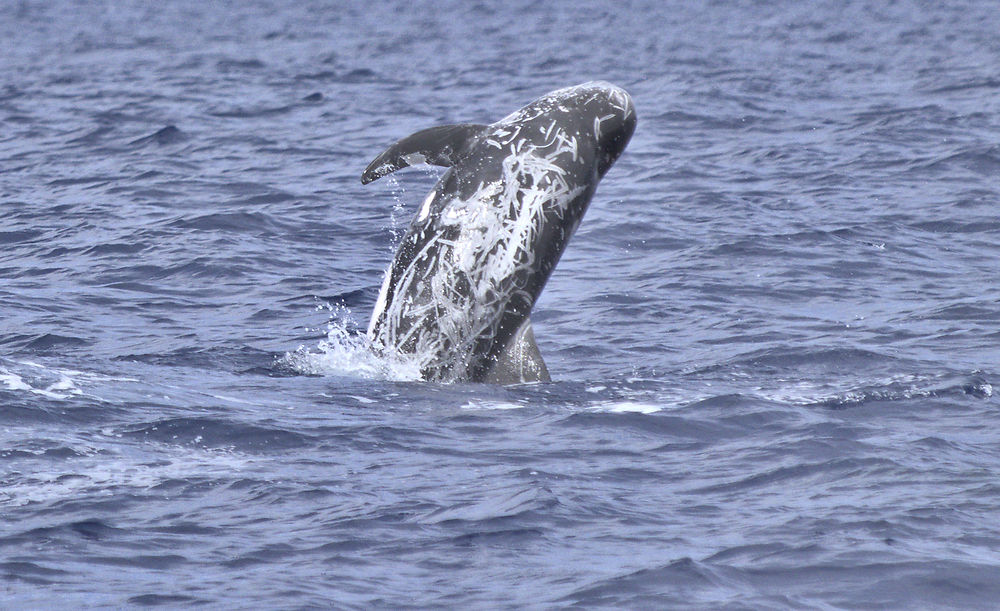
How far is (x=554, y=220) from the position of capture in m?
15.2

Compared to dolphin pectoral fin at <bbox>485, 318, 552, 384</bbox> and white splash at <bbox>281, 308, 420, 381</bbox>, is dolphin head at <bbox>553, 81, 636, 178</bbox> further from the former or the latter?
white splash at <bbox>281, 308, 420, 381</bbox>

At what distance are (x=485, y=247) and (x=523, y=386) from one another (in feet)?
4.45

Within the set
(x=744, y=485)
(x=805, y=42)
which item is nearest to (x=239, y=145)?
(x=744, y=485)

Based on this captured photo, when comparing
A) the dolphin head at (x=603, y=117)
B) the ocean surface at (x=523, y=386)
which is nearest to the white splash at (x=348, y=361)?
the ocean surface at (x=523, y=386)

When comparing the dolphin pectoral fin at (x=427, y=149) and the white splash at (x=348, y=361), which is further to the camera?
the white splash at (x=348, y=361)

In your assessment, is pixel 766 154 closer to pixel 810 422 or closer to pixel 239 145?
pixel 239 145

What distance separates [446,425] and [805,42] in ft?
133

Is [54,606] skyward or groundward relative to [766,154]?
skyward

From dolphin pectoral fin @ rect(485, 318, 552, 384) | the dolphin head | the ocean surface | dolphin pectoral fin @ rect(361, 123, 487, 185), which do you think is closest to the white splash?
the ocean surface

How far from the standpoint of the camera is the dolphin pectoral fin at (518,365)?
49.3 ft

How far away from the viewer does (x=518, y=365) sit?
15.0 meters

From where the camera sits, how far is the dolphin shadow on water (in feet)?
49.4

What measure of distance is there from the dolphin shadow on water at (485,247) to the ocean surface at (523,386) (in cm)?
44

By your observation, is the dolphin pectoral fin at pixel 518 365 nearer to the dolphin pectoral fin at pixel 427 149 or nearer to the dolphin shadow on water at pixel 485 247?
the dolphin shadow on water at pixel 485 247
